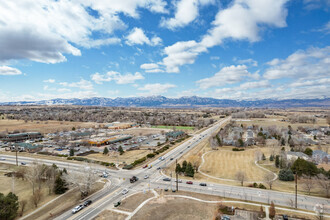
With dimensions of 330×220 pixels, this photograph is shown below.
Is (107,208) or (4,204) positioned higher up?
(4,204)

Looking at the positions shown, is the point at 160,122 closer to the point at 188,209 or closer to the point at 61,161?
the point at 61,161

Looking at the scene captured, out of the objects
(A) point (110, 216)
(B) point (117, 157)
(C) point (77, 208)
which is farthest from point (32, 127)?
(A) point (110, 216)

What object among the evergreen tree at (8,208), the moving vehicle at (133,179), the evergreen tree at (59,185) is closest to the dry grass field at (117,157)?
the moving vehicle at (133,179)

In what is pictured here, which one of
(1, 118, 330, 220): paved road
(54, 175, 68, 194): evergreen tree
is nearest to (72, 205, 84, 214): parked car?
(1, 118, 330, 220): paved road

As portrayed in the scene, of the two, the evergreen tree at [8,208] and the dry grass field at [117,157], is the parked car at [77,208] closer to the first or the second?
the evergreen tree at [8,208]

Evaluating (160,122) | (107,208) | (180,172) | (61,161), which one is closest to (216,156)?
(180,172)

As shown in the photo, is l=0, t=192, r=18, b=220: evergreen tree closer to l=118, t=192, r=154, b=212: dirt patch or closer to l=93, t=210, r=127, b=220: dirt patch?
l=93, t=210, r=127, b=220: dirt patch
